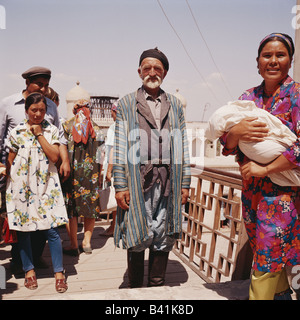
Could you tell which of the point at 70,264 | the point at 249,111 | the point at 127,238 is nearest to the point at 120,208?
the point at 127,238

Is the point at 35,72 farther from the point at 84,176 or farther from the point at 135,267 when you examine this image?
the point at 135,267

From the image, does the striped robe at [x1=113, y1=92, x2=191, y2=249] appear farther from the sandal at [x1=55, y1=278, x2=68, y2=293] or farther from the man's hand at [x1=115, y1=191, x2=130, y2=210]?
the sandal at [x1=55, y1=278, x2=68, y2=293]

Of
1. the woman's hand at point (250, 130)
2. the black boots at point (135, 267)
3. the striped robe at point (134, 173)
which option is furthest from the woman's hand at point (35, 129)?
the woman's hand at point (250, 130)

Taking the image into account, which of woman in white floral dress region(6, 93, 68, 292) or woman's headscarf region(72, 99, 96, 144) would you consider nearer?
woman in white floral dress region(6, 93, 68, 292)

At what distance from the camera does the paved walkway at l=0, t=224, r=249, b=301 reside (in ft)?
7.06

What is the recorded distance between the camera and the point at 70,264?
3.28m

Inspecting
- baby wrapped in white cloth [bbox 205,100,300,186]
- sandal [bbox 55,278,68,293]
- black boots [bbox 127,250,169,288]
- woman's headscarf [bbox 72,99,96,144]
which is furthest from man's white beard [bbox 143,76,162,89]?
sandal [bbox 55,278,68,293]

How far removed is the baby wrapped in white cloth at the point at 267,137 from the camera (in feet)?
5.36

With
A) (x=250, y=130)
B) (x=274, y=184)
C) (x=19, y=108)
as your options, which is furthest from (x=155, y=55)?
(x=19, y=108)

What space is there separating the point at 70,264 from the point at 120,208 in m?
1.36

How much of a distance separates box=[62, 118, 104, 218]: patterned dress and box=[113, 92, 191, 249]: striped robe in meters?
1.33
